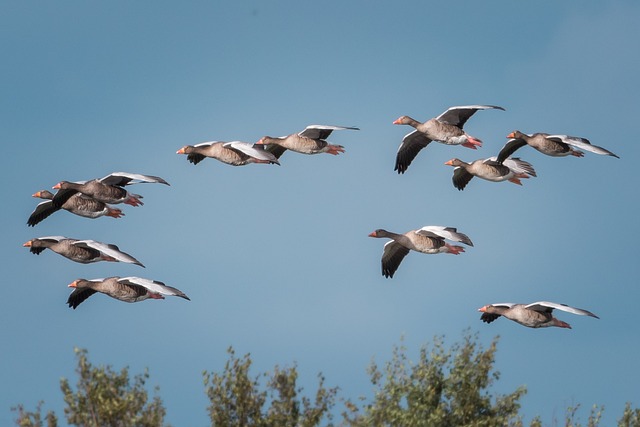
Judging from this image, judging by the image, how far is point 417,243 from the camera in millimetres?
40750

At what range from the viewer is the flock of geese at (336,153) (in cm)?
3938

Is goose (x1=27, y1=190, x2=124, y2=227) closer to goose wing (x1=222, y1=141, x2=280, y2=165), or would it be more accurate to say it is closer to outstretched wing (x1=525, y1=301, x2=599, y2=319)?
goose wing (x1=222, y1=141, x2=280, y2=165)

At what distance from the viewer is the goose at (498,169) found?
41656 millimetres

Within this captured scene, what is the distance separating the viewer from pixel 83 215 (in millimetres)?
41781

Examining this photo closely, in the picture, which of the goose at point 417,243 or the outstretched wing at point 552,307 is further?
the goose at point 417,243

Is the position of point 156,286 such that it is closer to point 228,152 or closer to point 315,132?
point 228,152

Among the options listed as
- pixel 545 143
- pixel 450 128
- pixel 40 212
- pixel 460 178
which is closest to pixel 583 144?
pixel 545 143

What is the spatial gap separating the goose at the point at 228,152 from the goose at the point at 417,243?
16.1 feet

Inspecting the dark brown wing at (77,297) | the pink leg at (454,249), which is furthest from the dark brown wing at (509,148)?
the dark brown wing at (77,297)

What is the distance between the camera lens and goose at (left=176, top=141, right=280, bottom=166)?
39125mm

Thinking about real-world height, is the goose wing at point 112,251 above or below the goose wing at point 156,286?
above

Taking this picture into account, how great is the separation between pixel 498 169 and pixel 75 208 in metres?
13.0

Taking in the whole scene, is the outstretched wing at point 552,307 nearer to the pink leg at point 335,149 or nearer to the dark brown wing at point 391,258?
the dark brown wing at point 391,258

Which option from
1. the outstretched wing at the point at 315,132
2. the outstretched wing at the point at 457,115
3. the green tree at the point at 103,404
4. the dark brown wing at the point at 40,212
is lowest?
the green tree at the point at 103,404
